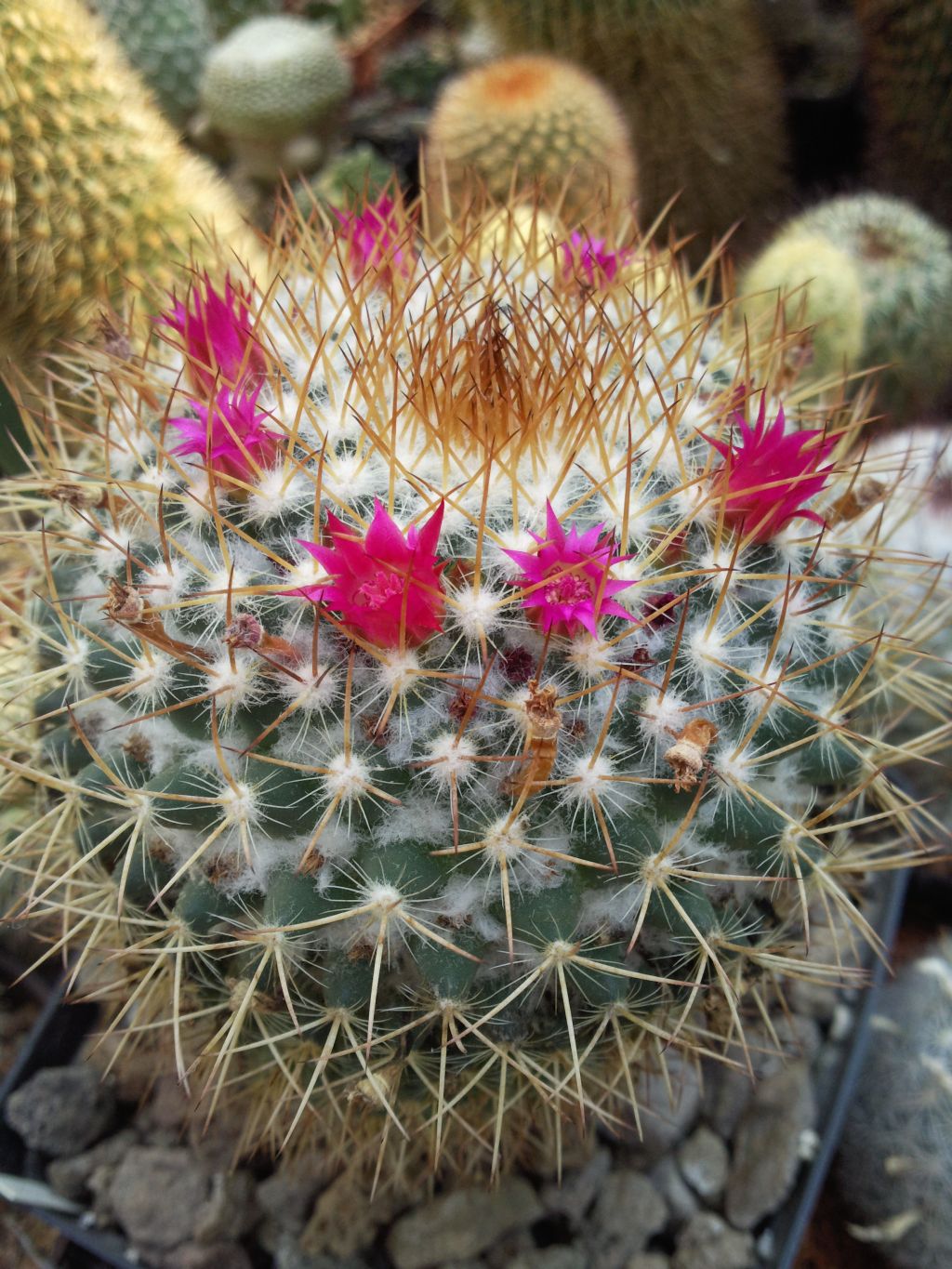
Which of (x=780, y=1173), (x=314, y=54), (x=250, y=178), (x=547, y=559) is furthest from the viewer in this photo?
(x=250, y=178)

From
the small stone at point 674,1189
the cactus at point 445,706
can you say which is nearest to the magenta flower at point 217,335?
the cactus at point 445,706

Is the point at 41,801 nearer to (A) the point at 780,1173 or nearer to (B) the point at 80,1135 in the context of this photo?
(B) the point at 80,1135

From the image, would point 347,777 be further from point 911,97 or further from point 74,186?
point 911,97

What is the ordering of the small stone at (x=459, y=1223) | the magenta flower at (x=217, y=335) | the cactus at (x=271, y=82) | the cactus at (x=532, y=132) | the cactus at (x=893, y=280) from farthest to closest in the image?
the cactus at (x=271, y=82) < the cactus at (x=893, y=280) < the cactus at (x=532, y=132) < the small stone at (x=459, y=1223) < the magenta flower at (x=217, y=335)

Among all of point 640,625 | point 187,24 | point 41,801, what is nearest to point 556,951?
point 640,625

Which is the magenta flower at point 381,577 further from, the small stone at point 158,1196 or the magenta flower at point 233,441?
the small stone at point 158,1196

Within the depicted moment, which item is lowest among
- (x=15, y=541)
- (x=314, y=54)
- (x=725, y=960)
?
(x=725, y=960)
